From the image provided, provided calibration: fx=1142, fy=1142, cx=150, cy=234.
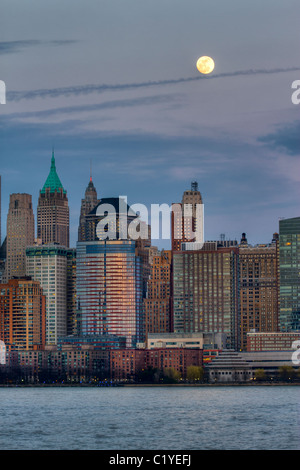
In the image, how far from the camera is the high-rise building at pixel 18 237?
11606 centimetres

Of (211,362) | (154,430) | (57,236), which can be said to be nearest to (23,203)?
(57,236)

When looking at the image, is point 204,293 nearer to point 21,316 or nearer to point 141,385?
point 21,316

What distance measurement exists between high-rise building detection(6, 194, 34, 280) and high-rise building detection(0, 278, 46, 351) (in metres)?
12.1

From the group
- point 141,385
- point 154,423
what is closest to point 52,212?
point 141,385

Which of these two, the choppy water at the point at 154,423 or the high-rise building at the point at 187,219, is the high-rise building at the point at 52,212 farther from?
the choppy water at the point at 154,423

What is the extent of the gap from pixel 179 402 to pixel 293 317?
1824 inches

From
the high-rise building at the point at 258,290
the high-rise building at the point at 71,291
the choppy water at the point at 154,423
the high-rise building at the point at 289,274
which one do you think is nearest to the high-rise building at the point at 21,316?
the high-rise building at the point at 71,291

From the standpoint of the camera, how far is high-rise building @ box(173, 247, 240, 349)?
336 feet

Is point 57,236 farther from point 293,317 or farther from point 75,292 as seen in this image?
point 293,317

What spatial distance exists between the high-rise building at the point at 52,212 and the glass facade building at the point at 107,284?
13990 millimetres

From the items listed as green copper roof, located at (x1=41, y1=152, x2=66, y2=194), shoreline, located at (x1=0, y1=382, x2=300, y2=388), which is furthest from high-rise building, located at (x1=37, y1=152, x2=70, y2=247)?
shoreline, located at (x1=0, y1=382, x2=300, y2=388)

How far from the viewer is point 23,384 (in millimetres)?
90438

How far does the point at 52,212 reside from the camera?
404 ft

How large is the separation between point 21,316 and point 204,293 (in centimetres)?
1665
